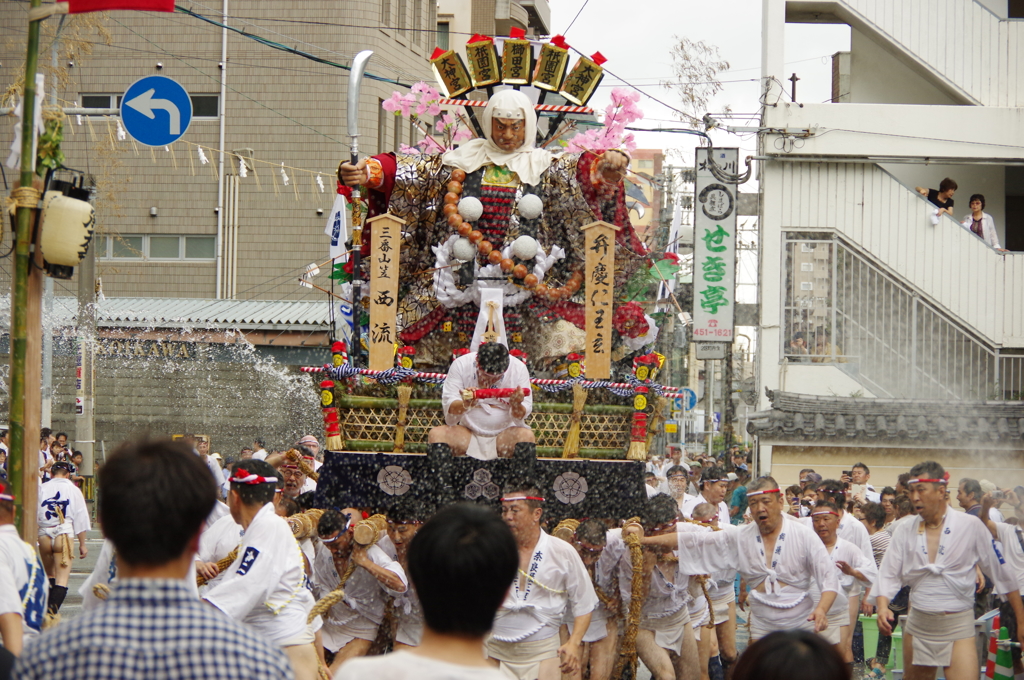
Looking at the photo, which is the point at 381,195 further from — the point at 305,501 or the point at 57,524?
the point at 57,524

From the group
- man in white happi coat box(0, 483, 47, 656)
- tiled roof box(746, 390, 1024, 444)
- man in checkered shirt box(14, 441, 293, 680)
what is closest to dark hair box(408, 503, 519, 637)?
man in checkered shirt box(14, 441, 293, 680)

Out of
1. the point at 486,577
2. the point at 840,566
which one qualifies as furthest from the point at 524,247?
the point at 486,577

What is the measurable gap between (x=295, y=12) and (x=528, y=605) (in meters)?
19.0

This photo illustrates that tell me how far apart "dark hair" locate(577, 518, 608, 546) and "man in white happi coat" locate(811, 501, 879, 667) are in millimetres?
1492

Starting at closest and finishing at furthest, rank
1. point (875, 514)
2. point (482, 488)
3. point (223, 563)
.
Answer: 1. point (223, 563)
2. point (482, 488)
3. point (875, 514)

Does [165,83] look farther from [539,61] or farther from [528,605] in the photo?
[528,605]

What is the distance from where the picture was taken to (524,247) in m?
9.20

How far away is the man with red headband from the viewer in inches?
313

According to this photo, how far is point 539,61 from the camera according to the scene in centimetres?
965

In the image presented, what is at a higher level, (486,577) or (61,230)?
(61,230)

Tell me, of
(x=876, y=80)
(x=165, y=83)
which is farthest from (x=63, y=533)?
(x=876, y=80)

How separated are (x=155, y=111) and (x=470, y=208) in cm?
285

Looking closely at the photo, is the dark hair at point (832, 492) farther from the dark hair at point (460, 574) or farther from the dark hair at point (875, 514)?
the dark hair at point (460, 574)

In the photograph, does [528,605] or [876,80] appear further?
[876,80]
